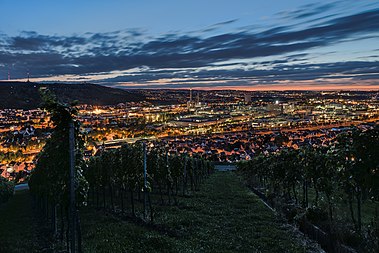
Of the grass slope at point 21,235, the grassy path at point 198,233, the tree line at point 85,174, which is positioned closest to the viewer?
the tree line at point 85,174

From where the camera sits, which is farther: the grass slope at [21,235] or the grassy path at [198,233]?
the grass slope at [21,235]

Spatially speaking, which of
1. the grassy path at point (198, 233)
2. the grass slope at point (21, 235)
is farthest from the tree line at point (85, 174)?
the grassy path at point (198, 233)

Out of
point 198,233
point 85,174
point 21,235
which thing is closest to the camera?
point 198,233

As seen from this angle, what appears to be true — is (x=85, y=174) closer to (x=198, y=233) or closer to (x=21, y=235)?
(x=21, y=235)

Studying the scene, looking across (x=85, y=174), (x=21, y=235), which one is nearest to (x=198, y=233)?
(x=21, y=235)

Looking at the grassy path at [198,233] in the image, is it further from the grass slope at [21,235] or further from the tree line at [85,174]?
the grass slope at [21,235]

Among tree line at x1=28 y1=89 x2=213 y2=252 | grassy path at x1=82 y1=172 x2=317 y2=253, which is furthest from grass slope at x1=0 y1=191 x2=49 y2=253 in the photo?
grassy path at x1=82 y1=172 x2=317 y2=253

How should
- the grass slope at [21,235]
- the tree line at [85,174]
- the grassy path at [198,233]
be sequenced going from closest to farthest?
the tree line at [85,174], the grassy path at [198,233], the grass slope at [21,235]

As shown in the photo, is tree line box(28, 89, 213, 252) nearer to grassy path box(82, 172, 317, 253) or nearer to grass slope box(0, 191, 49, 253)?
grass slope box(0, 191, 49, 253)

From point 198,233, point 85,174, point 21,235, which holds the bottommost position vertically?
point 21,235
